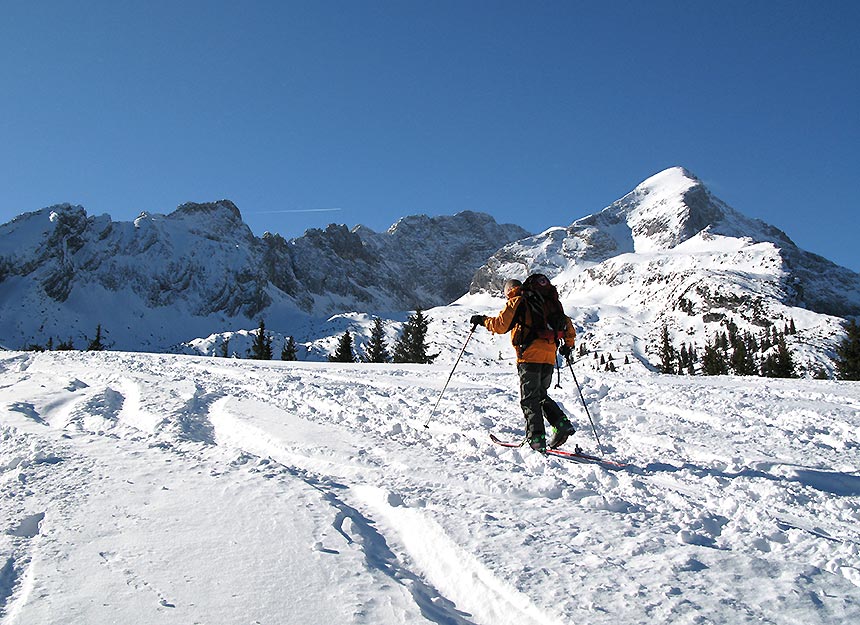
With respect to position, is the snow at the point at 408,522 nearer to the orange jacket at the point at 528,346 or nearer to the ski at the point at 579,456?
the ski at the point at 579,456

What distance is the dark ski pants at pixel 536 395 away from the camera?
6.33 meters

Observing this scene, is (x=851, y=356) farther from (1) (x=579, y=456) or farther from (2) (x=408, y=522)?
(2) (x=408, y=522)

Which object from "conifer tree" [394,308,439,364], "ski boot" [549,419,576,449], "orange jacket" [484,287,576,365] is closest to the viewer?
"ski boot" [549,419,576,449]

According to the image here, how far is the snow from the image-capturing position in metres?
2.63

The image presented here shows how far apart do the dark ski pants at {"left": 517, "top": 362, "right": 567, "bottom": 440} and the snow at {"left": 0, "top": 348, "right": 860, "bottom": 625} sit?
21.8 inches

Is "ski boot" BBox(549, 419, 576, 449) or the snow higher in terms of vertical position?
"ski boot" BBox(549, 419, 576, 449)

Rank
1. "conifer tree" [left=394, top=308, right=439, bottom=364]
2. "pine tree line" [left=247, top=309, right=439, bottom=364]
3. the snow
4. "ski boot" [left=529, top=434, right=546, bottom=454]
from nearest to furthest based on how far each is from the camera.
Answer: the snow < "ski boot" [left=529, top=434, right=546, bottom=454] < "pine tree line" [left=247, top=309, right=439, bottom=364] < "conifer tree" [left=394, top=308, right=439, bottom=364]

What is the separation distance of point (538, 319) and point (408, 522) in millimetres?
3510

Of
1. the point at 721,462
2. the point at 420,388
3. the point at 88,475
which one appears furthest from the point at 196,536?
the point at 420,388

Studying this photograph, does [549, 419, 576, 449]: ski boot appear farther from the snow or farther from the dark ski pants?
the snow

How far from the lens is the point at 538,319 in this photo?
6516 mm

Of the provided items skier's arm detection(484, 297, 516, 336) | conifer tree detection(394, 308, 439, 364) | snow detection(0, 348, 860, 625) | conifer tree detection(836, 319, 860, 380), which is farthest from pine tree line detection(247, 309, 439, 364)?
skier's arm detection(484, 297, 516, 336)

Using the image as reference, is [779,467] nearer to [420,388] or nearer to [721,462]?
[721,462]

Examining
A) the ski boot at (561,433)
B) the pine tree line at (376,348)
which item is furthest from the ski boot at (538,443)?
the pine tree line at (376,348)
